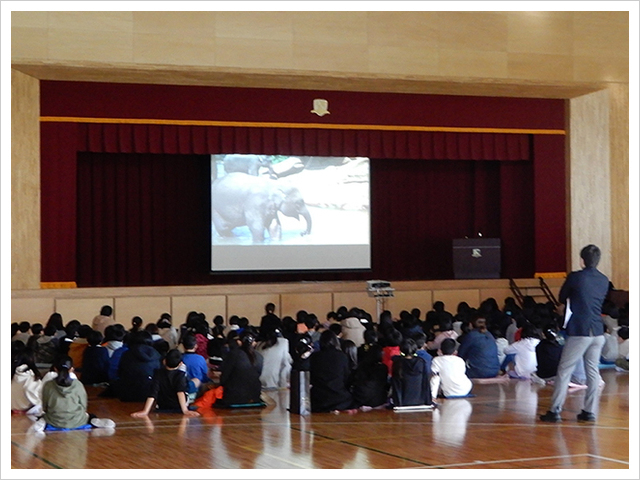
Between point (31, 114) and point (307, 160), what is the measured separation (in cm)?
466

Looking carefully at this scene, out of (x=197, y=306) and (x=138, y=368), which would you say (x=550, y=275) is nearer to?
(x=197, y=306)

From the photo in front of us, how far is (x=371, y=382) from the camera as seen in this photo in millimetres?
8875

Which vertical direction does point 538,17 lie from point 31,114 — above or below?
above

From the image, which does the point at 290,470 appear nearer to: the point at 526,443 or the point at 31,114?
the point at 526,443

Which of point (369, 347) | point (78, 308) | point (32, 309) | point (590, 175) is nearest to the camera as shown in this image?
point (369, 347)

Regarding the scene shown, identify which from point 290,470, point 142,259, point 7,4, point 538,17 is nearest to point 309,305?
point 142,259

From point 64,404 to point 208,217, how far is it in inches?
355

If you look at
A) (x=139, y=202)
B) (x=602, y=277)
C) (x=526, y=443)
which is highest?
(x=139, y=202)

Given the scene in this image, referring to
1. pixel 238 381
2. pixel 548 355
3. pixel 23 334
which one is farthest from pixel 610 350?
pixel 23 334

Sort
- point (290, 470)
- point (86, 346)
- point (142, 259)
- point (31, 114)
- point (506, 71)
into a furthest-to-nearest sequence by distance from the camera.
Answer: point (142, 259) → point (506, 71) → point (31, 114) → point (86, 346) → point (290, 470)

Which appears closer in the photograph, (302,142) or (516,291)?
(302,142)

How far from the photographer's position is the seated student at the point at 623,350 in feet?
36.9

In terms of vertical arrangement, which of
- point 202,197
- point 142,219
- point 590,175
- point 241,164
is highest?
point 241,164

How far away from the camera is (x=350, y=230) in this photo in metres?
17.4
